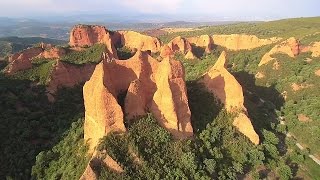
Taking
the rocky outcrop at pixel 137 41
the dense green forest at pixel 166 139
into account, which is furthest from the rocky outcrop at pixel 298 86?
the rocky outcrop at pixel 137 41

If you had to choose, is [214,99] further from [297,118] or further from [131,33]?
[131,33]

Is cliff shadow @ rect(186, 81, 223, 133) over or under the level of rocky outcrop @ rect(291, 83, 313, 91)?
over

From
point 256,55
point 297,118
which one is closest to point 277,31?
point 256,55

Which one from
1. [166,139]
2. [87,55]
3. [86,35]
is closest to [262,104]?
[166,139]

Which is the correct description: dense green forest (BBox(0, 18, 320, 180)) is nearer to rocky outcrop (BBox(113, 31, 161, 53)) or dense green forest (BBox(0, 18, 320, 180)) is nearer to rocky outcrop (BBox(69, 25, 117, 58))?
rocky outcrop (BBox(69, 25, 117, 58))

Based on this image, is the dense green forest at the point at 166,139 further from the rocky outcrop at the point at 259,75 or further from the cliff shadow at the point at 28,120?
the rocky outcrop at the point at 259,75

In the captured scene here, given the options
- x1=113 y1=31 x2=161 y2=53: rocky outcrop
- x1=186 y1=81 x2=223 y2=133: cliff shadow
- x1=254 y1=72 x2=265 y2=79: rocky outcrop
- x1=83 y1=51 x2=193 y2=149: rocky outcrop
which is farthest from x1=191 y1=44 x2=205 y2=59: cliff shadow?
x1=83 y1=51 x2=193 y2=149: rocky outcrop
